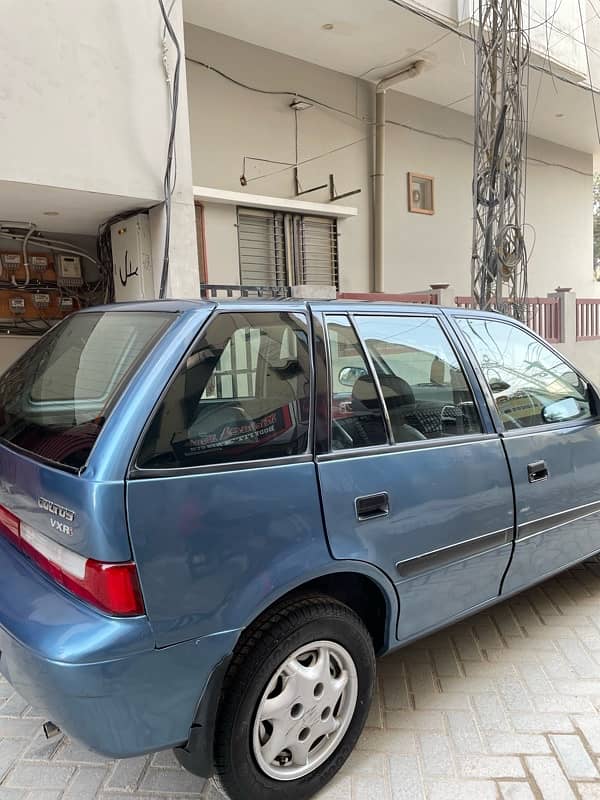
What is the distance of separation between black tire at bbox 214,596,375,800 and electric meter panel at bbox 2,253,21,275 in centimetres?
549

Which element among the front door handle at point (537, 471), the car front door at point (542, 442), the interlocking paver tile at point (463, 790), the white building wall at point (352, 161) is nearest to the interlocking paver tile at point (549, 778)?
the interlocking paver tile at point (463, 790)

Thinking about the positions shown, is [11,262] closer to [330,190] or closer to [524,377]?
[330,190]

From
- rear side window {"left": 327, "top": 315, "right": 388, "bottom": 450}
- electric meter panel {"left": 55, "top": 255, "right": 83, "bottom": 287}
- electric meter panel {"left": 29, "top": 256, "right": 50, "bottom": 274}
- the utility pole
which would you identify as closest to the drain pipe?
the utility pole

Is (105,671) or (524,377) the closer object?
(105,671)

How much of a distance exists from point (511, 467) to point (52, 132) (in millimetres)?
4074

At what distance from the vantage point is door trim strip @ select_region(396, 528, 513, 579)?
7.16 ft

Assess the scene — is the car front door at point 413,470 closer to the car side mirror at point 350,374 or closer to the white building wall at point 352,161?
the car side mirror at point 350,374

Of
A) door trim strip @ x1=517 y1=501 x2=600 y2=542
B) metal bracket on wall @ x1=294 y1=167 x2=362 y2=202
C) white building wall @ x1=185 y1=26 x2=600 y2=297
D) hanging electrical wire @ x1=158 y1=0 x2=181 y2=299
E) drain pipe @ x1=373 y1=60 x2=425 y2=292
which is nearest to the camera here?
door trim strip @ x1=517 y1=501 x2=600 y2=542

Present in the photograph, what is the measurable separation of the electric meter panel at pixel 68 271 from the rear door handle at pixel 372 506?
17.8ft

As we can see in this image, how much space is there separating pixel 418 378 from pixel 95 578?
1.53 m

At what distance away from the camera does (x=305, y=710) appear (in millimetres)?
1935

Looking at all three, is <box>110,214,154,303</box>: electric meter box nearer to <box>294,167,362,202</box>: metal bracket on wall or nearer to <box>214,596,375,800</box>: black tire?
<box>294,167,362,202</box>: metal bracket on wall

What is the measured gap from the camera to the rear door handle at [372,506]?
201 cm

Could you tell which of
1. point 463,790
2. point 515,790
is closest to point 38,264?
point 463,790
